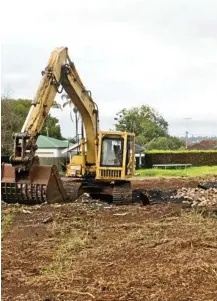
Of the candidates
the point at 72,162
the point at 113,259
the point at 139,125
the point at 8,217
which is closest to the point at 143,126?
the point at 139,125

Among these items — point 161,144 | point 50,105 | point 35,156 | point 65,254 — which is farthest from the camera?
point 161,144

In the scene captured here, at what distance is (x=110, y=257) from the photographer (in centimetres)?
535

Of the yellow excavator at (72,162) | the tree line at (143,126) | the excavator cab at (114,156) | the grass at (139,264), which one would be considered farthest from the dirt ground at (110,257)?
the tree line at (143,126)

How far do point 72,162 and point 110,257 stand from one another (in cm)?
785

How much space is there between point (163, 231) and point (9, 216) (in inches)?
127

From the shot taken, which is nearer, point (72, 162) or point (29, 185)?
point (29, 185)

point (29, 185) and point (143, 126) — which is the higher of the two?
point (143, 126)

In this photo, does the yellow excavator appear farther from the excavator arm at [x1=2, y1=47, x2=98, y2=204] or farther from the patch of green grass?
the patch of green grass

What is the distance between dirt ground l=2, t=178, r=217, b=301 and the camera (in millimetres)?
4148

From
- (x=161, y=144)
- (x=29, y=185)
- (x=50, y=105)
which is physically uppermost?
(x=161, y=144)

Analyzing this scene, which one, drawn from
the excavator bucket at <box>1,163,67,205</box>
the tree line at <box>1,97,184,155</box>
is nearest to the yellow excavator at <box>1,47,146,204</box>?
the excavator bucket at <box>1,163,67,205</box>

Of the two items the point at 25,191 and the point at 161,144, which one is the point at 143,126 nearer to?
the point at 161,144

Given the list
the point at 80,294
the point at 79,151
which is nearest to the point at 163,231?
the point at 80,294

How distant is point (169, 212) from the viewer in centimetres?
888
